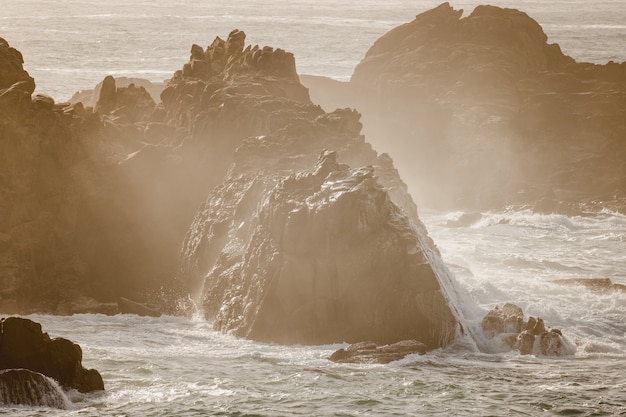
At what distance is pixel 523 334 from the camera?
56562 mm

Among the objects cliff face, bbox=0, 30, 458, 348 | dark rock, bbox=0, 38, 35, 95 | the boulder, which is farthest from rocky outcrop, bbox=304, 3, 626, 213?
dark rock, bbox=0, 38, 35, 95

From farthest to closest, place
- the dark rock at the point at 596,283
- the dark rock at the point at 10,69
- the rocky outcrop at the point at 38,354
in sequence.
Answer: the dark rock at the point at 596,283
the dark rock at the point at 10,69
the rocky outcrop at the point at 38,354

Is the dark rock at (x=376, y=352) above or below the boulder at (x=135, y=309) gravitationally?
below

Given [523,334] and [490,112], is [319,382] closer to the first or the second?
[523,334]

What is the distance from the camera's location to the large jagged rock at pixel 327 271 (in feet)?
185

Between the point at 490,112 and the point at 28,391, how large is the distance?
72074mm

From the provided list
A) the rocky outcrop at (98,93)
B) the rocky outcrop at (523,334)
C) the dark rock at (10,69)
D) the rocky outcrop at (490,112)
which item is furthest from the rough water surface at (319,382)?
the rocky outcrop at (98,93)

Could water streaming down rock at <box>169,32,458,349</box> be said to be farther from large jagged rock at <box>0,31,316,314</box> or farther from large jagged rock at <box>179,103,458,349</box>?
large jagged rock at <box>0,31,316,314</box>

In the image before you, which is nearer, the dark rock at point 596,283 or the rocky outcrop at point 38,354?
the rocky outcrop at point 38,354

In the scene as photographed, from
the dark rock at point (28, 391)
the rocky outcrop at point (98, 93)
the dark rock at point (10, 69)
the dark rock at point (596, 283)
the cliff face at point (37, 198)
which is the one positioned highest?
the rocky outcrop at point (98, 93)

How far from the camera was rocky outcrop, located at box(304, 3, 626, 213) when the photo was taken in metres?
103

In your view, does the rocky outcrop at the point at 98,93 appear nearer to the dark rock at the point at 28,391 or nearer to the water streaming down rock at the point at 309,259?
the water streaming down rock at the point at 309,259

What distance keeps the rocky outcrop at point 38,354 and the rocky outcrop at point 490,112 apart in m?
58.7

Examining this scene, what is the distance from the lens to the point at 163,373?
167 feet
